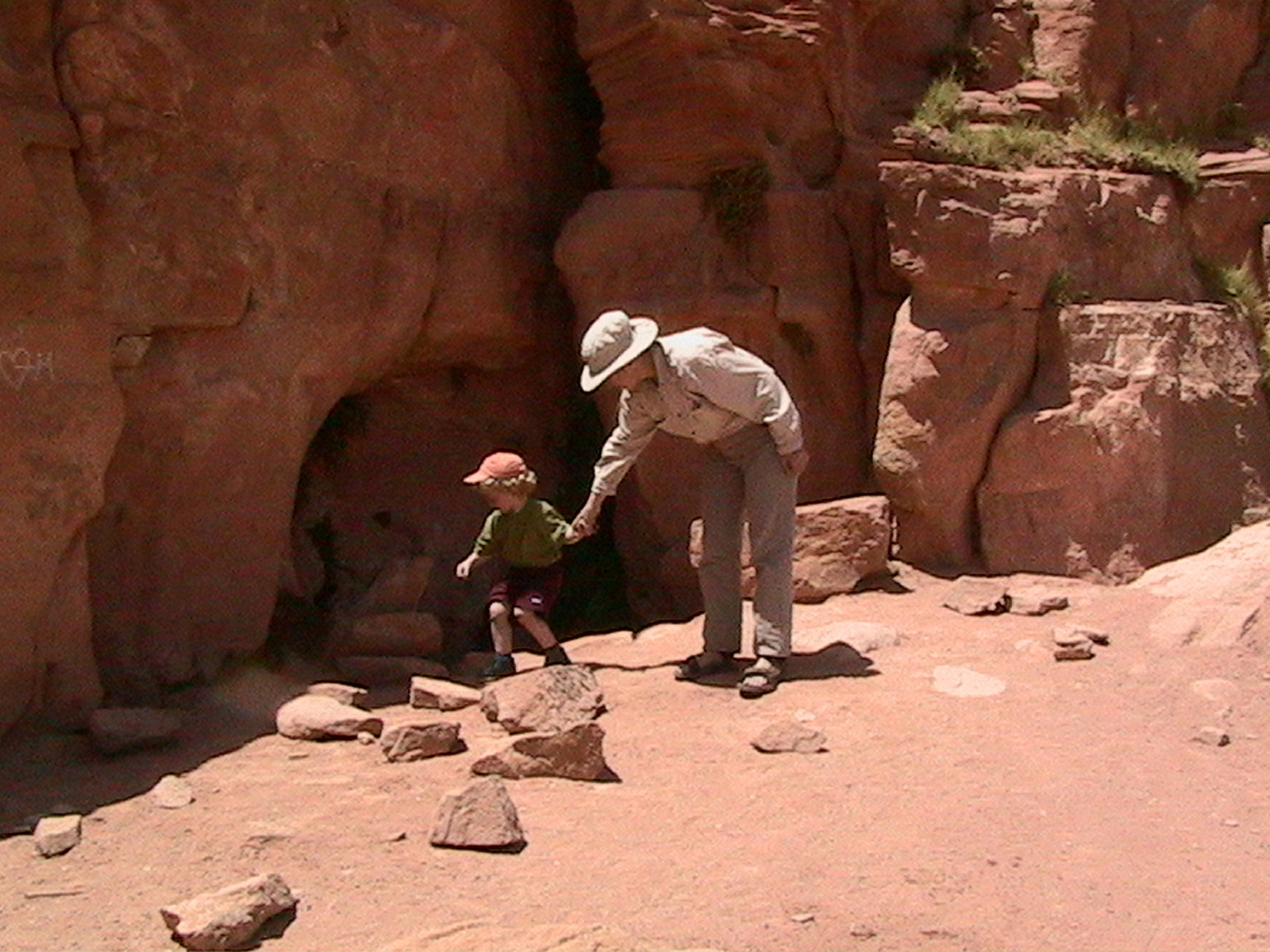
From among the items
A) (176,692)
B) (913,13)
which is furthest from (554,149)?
(176,692)

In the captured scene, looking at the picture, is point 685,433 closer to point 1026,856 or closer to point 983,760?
point 983,760

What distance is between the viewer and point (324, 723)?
527 cm

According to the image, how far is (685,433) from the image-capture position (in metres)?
5.80

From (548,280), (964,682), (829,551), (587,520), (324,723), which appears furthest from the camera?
(548,280)

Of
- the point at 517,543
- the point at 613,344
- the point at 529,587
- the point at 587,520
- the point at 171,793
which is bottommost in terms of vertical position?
the point at 171,793

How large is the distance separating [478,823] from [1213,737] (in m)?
2.54

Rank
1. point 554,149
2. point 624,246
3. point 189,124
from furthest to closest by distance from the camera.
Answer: point 554,149 → point 624,246 → point 189,124

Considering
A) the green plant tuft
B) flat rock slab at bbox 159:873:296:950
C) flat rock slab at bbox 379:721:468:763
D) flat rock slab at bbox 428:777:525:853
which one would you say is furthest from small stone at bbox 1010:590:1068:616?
flat rock slab at bbox 159:873:296:950

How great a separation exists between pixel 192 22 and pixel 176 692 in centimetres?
303

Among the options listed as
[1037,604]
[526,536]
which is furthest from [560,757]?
[1037,604]

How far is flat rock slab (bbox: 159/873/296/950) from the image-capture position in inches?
136

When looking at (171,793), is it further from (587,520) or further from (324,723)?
(587,520)

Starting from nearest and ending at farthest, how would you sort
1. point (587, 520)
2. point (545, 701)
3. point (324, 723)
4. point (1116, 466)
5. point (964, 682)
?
point (545, 701)
point (324, 723)
point (964, 682)
point (587, 520)
point (1116, 466)

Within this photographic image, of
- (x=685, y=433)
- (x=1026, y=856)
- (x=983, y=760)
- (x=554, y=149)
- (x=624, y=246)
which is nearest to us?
(x=1026, y=856)
